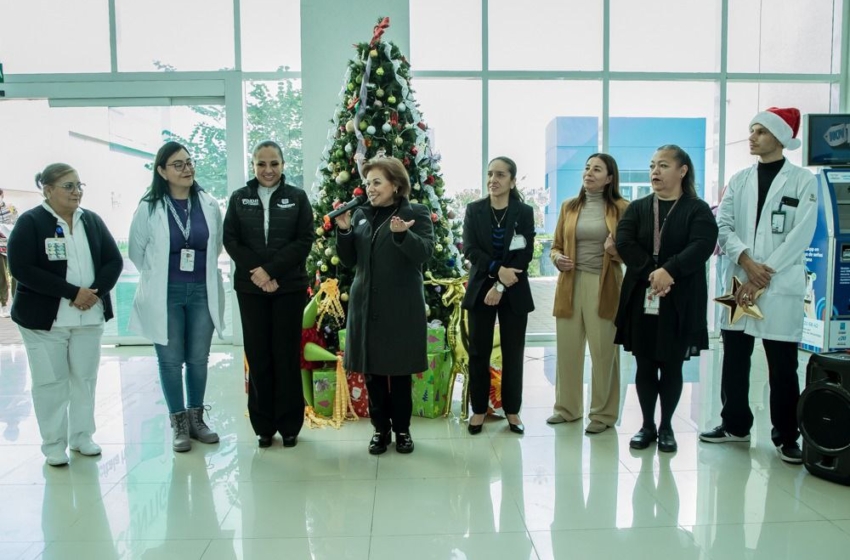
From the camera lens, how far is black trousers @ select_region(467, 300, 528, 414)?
11.5 ft

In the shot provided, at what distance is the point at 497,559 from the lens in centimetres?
220

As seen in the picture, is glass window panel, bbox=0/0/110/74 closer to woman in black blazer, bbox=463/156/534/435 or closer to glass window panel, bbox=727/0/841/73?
woman in black blazer, bbox=463/156/534/435

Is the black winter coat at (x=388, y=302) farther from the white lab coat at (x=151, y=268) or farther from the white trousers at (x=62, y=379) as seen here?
the white trousers at (x=62, y=379)

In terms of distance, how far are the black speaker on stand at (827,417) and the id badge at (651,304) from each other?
28.8 inches

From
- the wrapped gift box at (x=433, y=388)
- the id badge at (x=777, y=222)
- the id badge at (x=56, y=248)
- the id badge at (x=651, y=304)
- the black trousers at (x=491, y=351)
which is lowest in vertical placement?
the wrapped gift box at (x=433, y=388)

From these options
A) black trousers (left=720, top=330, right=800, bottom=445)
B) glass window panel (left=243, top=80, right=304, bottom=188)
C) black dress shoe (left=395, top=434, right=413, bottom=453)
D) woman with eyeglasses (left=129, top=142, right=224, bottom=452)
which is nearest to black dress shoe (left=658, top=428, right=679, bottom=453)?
black trousers (left=720, top=330, right=800, bottom=445)

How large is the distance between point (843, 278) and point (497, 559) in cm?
416

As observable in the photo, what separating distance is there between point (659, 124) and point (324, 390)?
4.98 m

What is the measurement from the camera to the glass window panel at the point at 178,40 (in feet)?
21.1

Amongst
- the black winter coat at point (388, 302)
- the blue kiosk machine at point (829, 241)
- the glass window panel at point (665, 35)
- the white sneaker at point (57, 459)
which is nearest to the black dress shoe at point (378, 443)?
the black winter coat at point (388, 302)

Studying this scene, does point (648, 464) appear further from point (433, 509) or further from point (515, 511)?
point (433, 509)

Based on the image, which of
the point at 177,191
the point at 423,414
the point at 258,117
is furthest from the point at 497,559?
the point at 258,117

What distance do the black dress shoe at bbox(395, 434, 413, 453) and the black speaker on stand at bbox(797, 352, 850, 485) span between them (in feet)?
6.18

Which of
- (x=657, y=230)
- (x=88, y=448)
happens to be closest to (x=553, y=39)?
(x=657, y=230)
